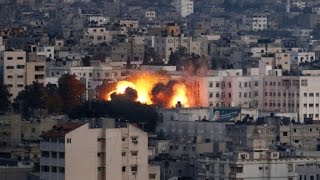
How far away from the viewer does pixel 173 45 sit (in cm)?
9688

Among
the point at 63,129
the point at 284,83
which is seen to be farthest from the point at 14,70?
the point at 63,129

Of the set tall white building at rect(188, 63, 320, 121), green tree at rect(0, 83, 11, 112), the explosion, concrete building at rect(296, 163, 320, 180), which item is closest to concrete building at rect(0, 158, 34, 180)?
concrete building at rect(296, 163, 320, 180)

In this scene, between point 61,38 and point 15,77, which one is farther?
point 61,38

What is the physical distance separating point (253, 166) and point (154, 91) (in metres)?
21.9

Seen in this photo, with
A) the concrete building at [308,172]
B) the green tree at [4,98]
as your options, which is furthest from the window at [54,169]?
the green tree at [4,98]

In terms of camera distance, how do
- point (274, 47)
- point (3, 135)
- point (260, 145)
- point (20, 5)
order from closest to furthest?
point (260, 145), point (3, 135), point (274, 47), point (20, 5)

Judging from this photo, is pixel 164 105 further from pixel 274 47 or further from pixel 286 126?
pixel 274 47

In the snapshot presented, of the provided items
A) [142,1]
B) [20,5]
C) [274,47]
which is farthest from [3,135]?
[142,1]

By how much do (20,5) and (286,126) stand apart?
8157 cm

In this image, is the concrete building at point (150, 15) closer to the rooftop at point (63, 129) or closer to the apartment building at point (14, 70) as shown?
the apartment building at point (14, 70)

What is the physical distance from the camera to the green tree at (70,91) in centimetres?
7231

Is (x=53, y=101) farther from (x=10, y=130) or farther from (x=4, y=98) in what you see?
(x=10, y=130)

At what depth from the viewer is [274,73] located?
261 ft

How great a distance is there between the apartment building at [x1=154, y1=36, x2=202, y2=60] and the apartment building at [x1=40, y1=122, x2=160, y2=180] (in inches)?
1772
